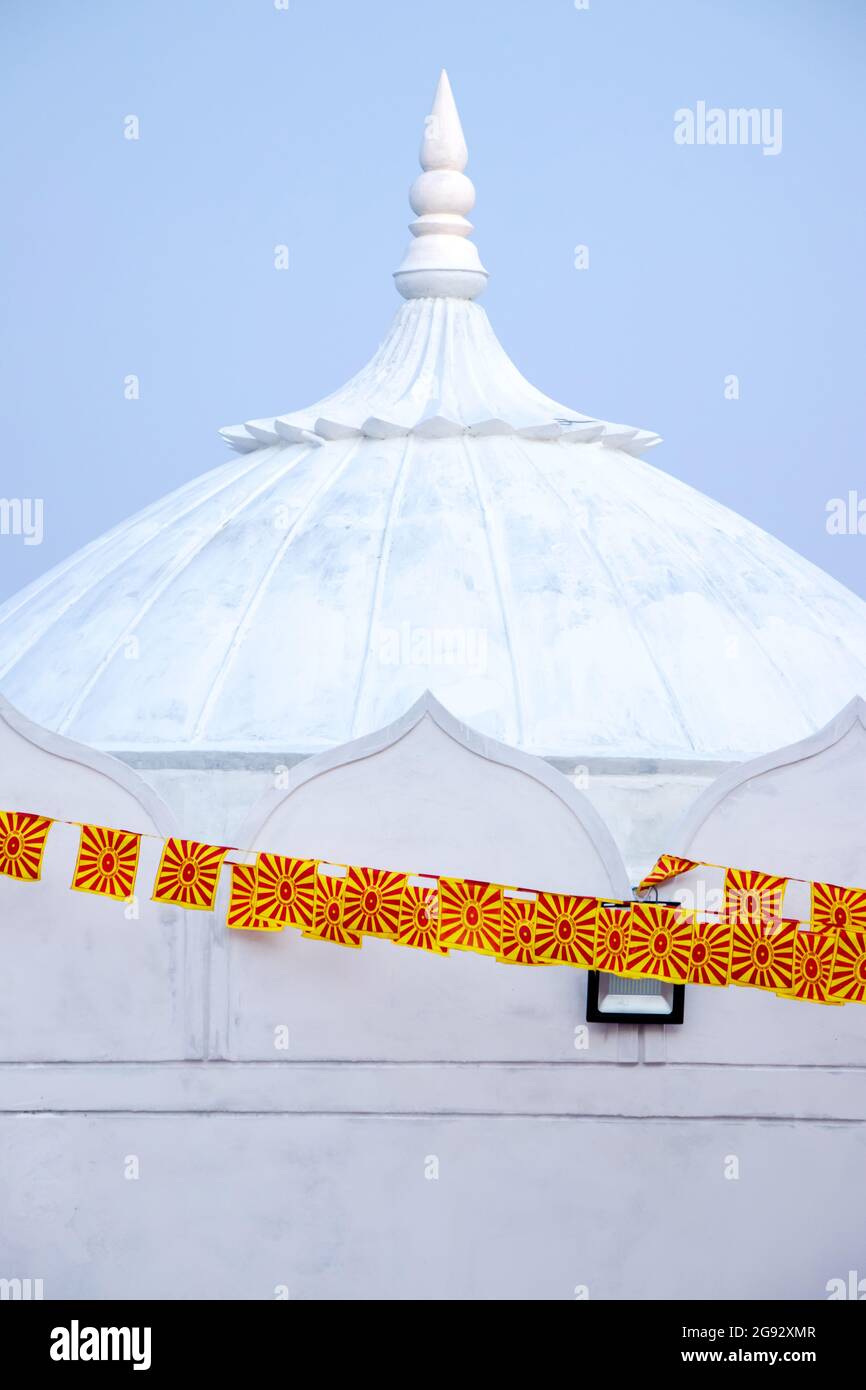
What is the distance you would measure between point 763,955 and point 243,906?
7.62 feet

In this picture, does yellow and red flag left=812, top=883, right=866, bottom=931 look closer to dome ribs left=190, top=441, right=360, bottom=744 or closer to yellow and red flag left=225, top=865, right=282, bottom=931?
yellow and red flag left=225, top=865, right=282, bottom=931

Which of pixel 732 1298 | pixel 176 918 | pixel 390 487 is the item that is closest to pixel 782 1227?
pixel 732 1298

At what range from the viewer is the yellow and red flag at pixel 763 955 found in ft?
27.7

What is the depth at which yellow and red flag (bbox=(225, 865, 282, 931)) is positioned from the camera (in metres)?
8.41

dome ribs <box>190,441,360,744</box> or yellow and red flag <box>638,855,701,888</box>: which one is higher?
dome ribs <box>190,441,360,744</box>

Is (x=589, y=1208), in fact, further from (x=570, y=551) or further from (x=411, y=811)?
(x=570, y=551)

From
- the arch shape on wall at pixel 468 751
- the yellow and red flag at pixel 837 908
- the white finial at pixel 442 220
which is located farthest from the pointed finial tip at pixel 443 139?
the yellow and red flag at pixel 837 908

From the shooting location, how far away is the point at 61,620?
12.3 m

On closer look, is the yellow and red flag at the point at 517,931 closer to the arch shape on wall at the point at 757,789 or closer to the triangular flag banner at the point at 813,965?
the arch shape on wall at the point at 757,789

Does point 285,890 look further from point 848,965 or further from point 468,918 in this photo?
point 848,965

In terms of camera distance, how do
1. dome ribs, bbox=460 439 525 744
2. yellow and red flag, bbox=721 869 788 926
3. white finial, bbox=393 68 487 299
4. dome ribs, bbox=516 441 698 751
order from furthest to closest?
1. white finial, bbox=393 68 487 299
2. dome ribs, bbox=516 441 698 751
3. dome ribs, bbox=460 439 525 744
4. yellow and red flag, bbox=721 869 788 926

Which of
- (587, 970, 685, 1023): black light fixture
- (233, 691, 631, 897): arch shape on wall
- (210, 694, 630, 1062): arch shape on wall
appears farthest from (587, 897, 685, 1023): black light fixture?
(233, 691, 631, 897): arch shape on wall
